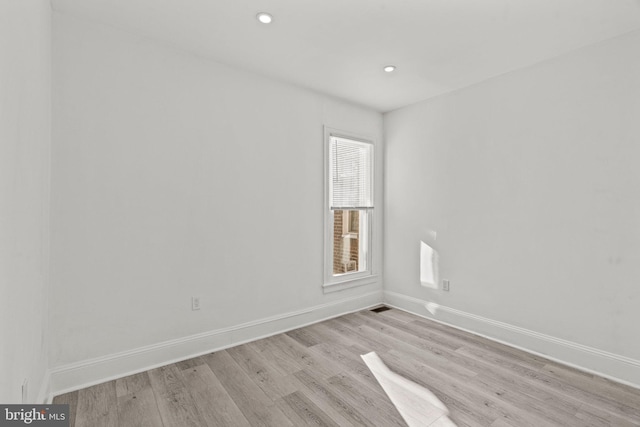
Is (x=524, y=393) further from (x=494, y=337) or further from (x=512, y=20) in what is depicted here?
(x=512, y=20)

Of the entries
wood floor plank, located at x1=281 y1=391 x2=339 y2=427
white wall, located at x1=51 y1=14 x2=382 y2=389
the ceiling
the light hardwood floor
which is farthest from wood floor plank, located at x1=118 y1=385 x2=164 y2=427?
the ceiling

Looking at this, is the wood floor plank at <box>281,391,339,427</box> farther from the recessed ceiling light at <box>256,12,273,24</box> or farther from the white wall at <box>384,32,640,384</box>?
the recessed ceiling light at <box>256,12,273,24</box>

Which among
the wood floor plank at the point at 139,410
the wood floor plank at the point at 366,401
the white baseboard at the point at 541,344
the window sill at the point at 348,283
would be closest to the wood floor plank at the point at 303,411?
the wood floor plank at the point at 366,401

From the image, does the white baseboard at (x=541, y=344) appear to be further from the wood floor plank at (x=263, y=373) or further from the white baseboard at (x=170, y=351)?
the wood floor plank at (x=263, y=373)

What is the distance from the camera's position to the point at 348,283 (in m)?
4.02

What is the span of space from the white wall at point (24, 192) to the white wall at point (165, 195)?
16cm

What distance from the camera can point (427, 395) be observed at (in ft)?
7.32

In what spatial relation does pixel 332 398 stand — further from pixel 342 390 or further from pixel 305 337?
pixel 305 337

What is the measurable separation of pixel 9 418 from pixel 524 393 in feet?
9.83

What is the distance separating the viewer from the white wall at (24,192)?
47.3 inches

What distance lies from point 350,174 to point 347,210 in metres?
0.49

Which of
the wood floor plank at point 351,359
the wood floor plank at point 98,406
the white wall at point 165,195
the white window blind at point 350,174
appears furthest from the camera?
the white window blind at point 350,174

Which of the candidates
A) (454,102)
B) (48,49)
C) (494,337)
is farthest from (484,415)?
(48,49)

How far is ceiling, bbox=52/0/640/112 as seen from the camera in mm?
2160
